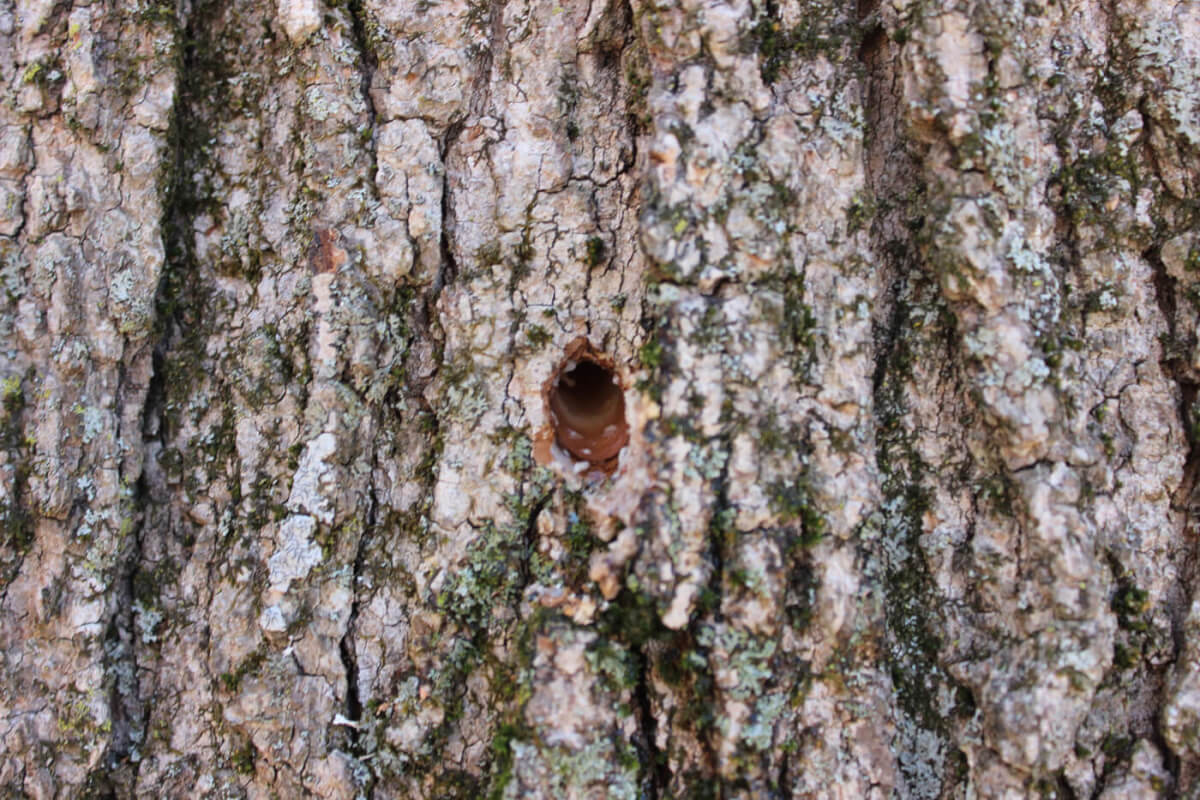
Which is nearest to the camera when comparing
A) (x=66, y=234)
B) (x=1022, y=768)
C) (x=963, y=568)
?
(x=1022, y=768)

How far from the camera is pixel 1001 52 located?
1796 millimetres

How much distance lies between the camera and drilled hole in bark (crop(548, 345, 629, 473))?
1.94 meters

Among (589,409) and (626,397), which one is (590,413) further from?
(626,397)

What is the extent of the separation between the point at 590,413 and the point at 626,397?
22cm

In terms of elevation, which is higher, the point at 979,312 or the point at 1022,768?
the point at 979,312

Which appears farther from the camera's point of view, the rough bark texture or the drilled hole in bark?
the drilled hole in bark

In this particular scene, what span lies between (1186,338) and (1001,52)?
2.50ft

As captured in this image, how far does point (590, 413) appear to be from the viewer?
2041mm

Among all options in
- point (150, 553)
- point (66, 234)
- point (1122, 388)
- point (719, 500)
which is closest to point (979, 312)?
point (1122, 388)

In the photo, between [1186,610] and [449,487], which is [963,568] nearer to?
[1186,610]

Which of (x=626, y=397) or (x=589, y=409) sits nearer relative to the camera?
(x=626, y=397)

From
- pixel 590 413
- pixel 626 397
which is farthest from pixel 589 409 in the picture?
pixel 626 397

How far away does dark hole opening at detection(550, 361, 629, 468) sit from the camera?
1938 mm

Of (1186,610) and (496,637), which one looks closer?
(1186,610)
